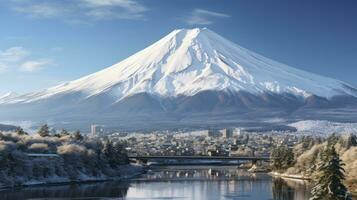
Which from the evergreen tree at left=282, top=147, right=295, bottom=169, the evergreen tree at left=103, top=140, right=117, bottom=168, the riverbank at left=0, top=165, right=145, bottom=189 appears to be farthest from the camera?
the evergreen tree at left=282, top=147, right=295, bottom=169

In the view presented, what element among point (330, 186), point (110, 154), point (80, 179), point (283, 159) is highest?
point (330, 186)

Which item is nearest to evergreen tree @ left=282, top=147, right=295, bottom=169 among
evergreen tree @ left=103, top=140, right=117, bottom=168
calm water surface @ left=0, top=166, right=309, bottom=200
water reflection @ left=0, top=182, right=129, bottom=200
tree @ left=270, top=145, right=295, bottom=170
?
tree @ left=270, top=145, right=295, bottom=170

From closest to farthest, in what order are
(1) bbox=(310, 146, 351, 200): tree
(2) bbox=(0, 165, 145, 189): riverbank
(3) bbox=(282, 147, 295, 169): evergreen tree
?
1. (1) bbox=(310, 146, 351, 200): tree
2. (2) bbox=(0, 165, 145, 189): riverbank
3. (3) bbox=(282, 147, 295, 169): evergreen tree

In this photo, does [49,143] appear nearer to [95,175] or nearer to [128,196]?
[95,175]

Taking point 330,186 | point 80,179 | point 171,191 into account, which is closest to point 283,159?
point 80,179

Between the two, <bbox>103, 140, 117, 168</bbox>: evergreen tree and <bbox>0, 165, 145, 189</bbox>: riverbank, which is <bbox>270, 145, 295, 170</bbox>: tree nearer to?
<bbox>0, 165, 145, 189</bbox>: riverbank

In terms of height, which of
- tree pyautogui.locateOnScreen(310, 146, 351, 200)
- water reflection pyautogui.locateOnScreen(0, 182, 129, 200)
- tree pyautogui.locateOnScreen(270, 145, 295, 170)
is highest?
tree pyautogui.locateOnScreen(310, 146, 351, 200)

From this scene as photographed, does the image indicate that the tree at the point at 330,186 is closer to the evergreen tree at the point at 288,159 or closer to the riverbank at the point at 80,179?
the riverbank at the point at 80,179

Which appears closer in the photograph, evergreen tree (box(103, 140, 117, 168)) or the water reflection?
the water reflection

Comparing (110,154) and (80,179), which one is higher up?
(110,154)

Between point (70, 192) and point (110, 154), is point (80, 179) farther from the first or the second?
point (70, 192)

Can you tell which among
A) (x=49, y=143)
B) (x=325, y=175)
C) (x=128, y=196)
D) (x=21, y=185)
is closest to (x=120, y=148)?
(x=49, y=143)
